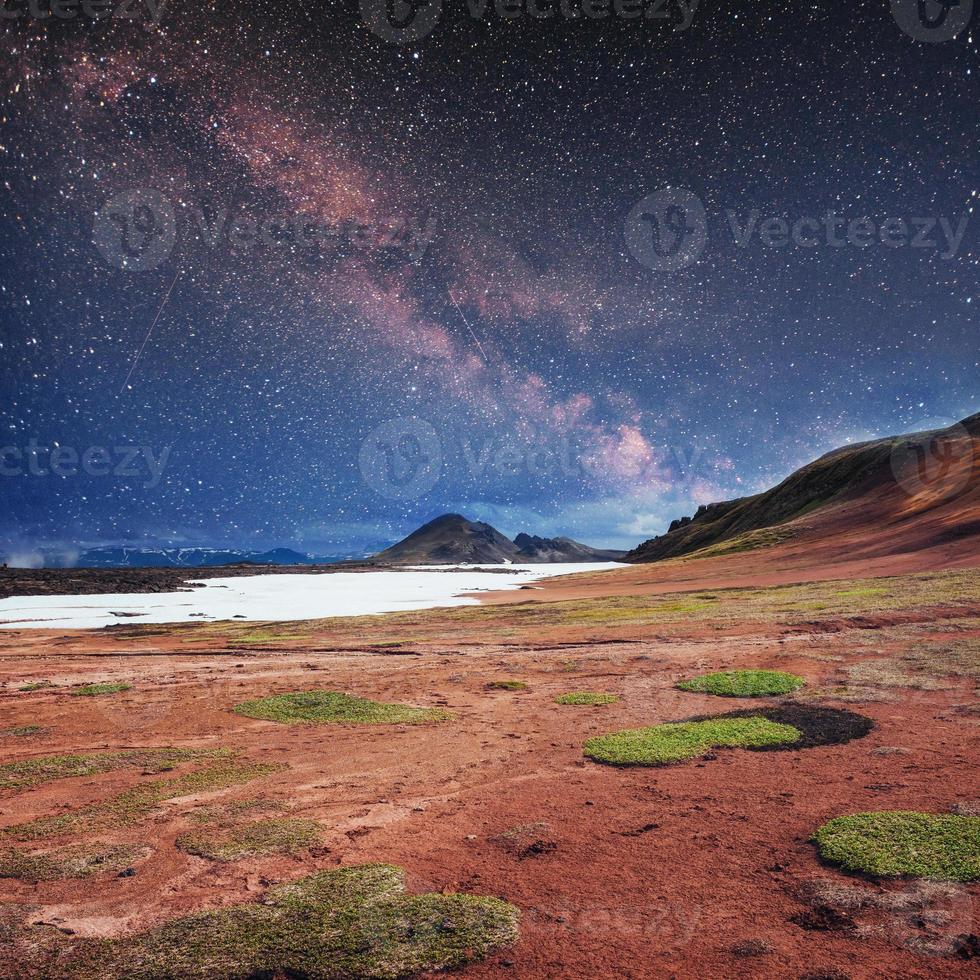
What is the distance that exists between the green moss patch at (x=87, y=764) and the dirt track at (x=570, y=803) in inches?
16.8

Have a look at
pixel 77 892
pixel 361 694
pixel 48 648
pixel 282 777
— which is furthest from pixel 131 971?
pixel 48 648

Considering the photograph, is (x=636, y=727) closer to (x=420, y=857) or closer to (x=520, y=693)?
(x=520, y=693)

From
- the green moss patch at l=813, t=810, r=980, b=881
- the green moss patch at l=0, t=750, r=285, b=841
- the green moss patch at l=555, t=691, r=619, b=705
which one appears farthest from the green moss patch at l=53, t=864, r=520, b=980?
the green moss patch at l=555, t=691, r=619, b=705

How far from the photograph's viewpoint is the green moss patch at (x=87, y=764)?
32.3 ft

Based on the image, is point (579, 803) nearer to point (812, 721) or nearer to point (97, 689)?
point (812, 721)

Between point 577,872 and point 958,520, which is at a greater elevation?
point 958,520

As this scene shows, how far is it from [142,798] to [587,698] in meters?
10.2

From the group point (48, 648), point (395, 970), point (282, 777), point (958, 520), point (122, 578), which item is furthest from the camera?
point (122, 578)

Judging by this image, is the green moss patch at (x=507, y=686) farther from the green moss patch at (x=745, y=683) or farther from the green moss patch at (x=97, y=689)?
the green moss patch at (x=97, y=689)

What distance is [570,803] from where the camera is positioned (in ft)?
26.8

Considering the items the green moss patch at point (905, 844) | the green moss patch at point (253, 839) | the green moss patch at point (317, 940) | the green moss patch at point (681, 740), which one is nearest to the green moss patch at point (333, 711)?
the green moss patch at point (681, 740)

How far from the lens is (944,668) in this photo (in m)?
14.9

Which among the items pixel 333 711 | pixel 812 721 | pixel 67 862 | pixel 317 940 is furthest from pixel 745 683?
pixel 67 862

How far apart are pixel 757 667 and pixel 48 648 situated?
42.2m
